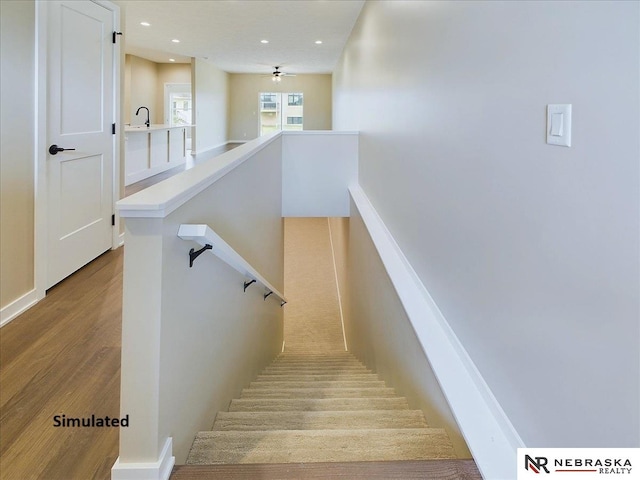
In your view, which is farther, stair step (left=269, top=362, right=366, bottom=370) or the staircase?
stair step (left=269, top=362, right=366, bottom=370)

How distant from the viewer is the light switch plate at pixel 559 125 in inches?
46.1

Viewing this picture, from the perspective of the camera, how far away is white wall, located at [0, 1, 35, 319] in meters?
2.71

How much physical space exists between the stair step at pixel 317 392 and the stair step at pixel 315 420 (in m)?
0.52

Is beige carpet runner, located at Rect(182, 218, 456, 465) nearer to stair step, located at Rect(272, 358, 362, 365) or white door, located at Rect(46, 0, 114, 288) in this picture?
stair step, located at Rect(272, 358, 362, 365)

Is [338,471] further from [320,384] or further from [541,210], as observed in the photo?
[320,384]

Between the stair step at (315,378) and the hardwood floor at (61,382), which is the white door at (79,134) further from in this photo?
the stair step at (315,378)

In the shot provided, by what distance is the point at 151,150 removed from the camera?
822 cm

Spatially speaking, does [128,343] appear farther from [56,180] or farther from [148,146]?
[148,146]

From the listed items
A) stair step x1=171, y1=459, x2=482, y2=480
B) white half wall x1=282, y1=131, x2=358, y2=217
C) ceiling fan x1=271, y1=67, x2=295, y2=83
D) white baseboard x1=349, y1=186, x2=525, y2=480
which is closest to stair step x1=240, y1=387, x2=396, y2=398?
white baseboard x1=349, y1=186, x2=525, y2=480

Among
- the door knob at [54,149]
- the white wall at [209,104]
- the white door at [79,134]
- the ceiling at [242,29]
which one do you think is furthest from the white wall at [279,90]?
the door knob at [54,149]

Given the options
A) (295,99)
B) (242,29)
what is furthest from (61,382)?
(295,99)

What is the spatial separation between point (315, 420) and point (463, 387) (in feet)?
2.26

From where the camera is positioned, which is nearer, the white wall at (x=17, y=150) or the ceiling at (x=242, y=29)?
the white wall at (x=17, y=150)

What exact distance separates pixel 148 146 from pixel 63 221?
16.5 ft
